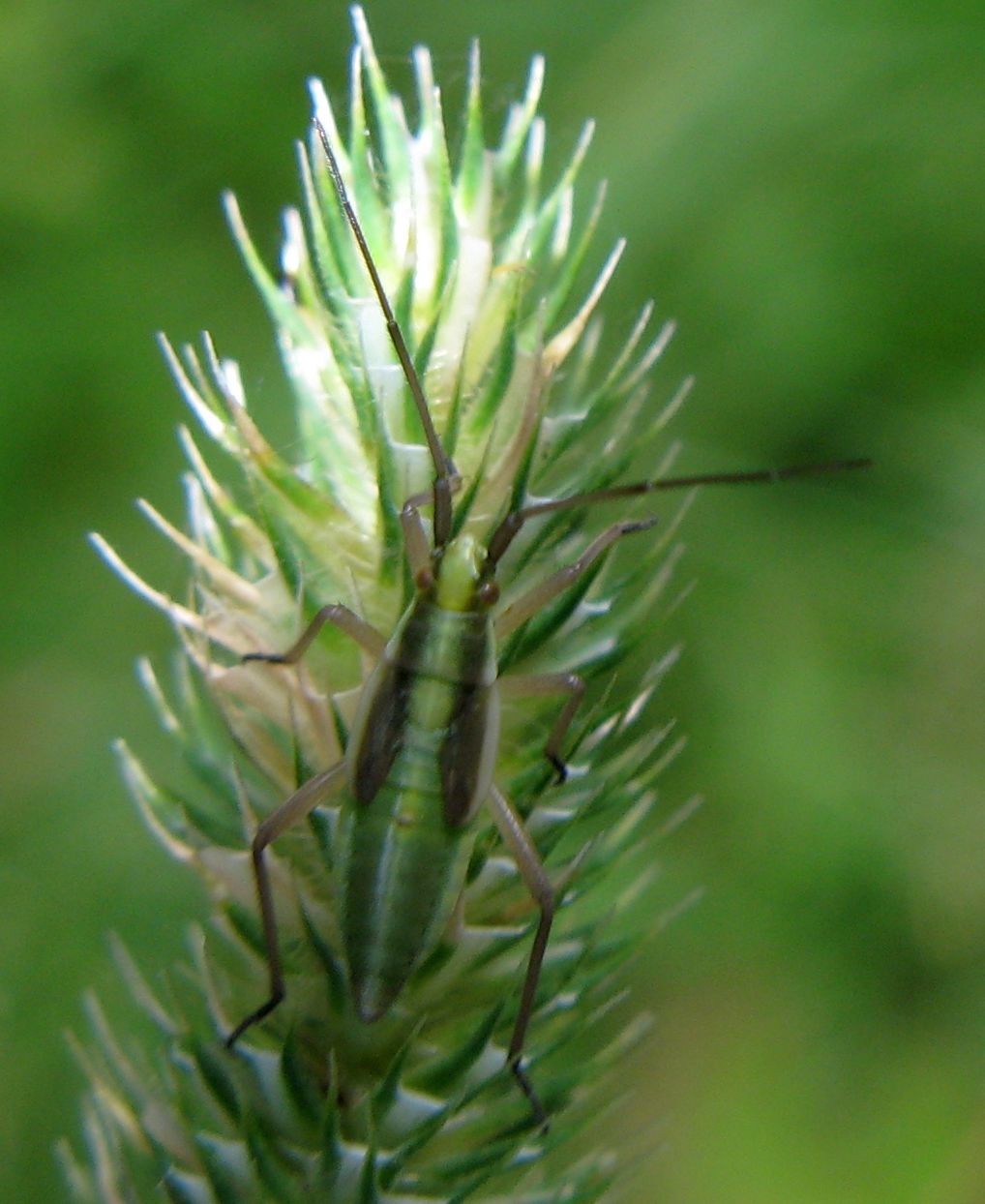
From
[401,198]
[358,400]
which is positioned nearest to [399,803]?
[358,400]

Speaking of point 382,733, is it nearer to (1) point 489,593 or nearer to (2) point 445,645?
(2) point 445,645

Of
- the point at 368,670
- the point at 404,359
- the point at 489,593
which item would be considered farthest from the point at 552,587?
the point at 404,359

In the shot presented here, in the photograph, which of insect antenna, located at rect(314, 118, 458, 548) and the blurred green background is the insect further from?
the blurred green background

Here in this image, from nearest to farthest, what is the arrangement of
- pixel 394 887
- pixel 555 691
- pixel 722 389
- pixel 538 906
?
pixel 394 887 < pixel 538 906 < pixel 555 691 < pixel 722 389

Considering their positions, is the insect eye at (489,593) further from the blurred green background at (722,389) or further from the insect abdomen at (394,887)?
the blurred green background at (722,389)

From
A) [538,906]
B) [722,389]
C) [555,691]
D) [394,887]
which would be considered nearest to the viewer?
[394,887]

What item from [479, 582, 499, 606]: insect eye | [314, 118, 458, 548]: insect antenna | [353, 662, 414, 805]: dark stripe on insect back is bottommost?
[353, 662, 414, 805]: dark stripe on insect back

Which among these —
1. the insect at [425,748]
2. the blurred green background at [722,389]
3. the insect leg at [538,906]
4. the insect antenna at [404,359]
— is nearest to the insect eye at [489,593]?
the insect at [425,748]

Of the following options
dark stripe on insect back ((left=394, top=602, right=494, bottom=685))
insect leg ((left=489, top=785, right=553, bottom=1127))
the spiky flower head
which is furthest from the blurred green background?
insect leg ((left=489, top=785, right=553, bottom=1127))
